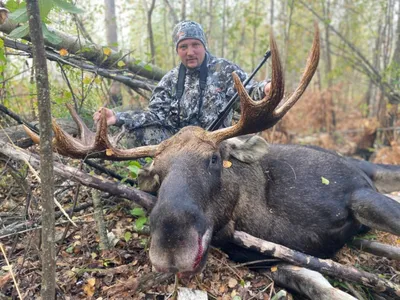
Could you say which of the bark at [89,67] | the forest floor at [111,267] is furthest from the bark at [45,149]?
the bark at [89,67]

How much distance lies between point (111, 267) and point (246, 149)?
190 cm

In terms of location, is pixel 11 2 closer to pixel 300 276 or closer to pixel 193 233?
pixel 193 233

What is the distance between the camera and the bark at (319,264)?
3654 mm

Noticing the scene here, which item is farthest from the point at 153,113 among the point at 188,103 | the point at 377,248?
the point at 377,248

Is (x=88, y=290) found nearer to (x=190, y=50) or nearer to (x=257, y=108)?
(x=257, y=108)

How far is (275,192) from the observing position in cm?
438

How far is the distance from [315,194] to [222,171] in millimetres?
1184

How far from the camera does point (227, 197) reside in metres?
3.98

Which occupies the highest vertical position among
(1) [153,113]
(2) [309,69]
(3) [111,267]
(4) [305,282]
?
(2) [309,69]

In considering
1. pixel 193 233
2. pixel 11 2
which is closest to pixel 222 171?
pixel 193 233

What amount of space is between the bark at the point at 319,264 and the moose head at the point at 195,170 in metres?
0.33

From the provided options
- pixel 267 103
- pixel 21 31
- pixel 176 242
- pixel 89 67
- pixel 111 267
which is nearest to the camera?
pixel 21 31

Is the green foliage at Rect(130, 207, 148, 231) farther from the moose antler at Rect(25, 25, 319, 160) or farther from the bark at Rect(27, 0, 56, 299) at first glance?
the bark at Rect(27, 0, 56, 299)

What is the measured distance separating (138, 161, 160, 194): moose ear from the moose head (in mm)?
11
